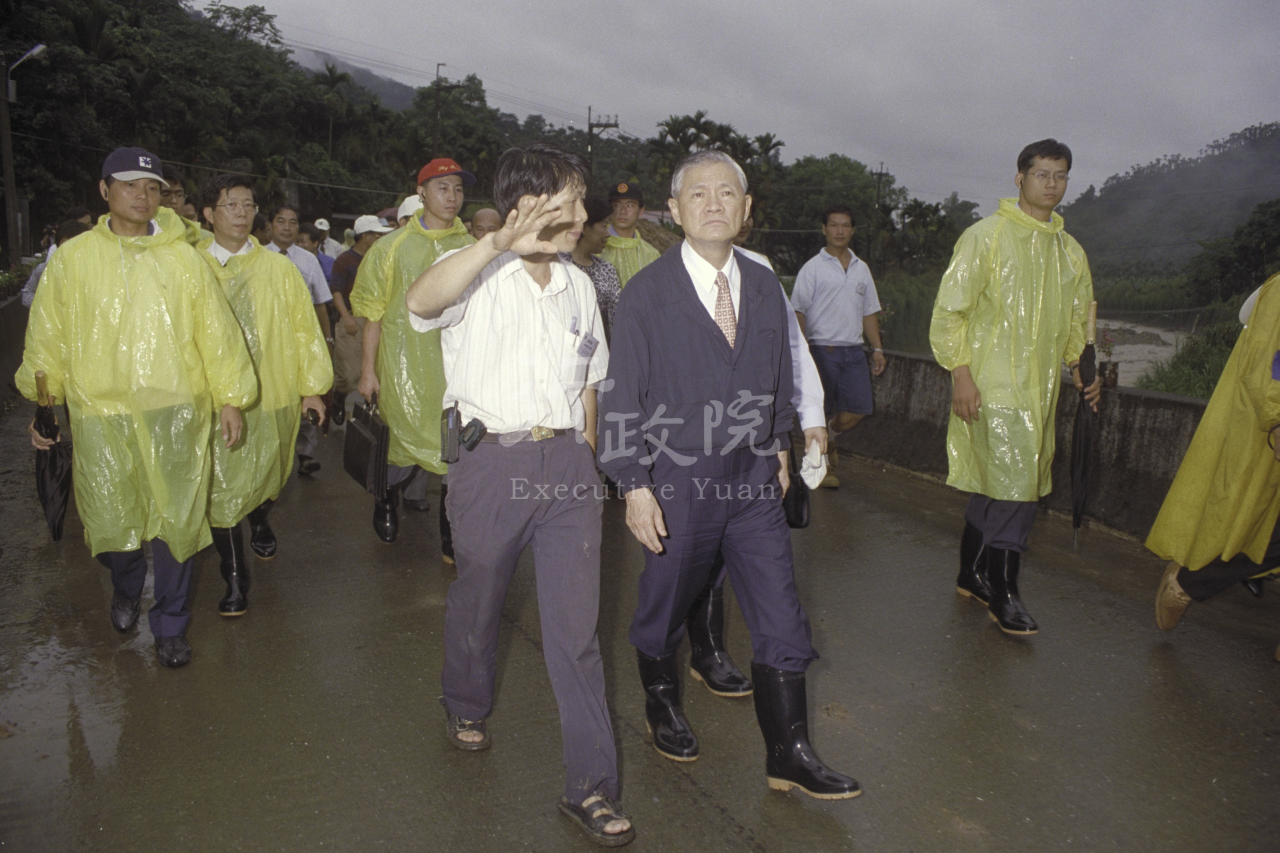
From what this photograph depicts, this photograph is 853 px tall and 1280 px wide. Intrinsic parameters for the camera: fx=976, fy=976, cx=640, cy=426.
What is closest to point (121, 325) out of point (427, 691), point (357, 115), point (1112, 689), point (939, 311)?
point (427, 691)

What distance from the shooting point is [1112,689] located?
3564mm

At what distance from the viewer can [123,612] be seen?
3924 millimetres

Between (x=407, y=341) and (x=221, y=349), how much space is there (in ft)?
4.64

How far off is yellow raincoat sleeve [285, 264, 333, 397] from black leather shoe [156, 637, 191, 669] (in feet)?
4.60

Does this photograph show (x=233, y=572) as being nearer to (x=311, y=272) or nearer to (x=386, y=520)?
(x=386, y=520)

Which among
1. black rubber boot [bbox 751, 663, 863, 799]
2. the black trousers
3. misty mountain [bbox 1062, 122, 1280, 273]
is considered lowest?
black rubber boot [bbox 751, 663, 863, 799]

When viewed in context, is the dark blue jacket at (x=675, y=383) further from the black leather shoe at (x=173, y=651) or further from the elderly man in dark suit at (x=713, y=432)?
the black leather shoe at (x=173, y=651)

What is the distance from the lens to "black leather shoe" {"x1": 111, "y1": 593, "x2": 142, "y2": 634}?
3914mm

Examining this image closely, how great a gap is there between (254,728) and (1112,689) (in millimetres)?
3009

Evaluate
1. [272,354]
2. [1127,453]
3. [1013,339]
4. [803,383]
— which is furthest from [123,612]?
[1127,453]

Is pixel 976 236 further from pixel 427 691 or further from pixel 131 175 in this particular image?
pixel 131 175

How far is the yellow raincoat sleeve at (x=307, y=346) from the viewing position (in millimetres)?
4688

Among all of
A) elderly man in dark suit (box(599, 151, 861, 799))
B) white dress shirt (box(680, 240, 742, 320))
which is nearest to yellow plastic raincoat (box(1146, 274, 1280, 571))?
elderly man in dark suit (box(599, 151, 861, 799))

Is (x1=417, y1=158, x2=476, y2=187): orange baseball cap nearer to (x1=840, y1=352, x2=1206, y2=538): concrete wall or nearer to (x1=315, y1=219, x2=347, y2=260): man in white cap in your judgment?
(x1=840, y1=352, x2=1206, y2=538): concrete wall
